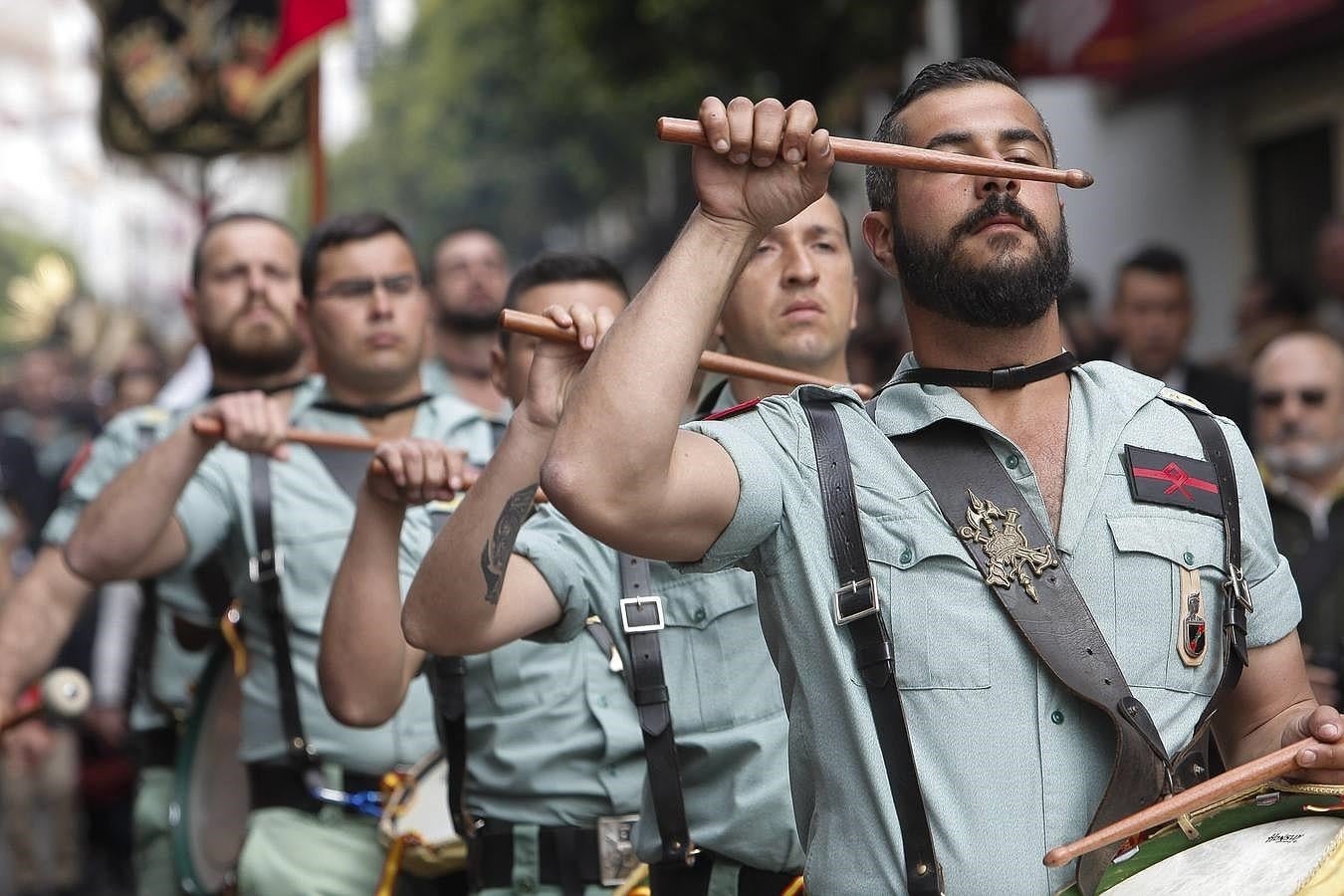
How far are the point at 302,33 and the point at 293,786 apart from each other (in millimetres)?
7105

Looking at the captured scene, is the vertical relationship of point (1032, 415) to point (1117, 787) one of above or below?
above

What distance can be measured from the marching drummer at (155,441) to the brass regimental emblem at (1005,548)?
349 centimetres

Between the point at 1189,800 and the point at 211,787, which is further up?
the point at 1189,800

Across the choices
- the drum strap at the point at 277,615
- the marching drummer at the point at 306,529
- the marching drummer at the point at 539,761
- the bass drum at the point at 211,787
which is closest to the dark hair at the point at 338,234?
the marching drummer at the point at 306,529

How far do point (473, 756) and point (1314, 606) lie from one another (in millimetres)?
2760

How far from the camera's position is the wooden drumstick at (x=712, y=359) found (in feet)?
11.4

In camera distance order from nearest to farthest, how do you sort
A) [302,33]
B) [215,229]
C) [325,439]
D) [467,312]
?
[325,439]
[215,229]
[467,312]
[302,33]

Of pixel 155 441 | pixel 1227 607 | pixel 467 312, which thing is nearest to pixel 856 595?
pixel 1227 607

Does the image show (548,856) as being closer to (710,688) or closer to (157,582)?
(710,688)

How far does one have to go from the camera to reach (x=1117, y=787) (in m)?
3.01

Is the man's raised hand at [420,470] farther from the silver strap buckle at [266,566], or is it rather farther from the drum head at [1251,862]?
the drum head at [1251,862]

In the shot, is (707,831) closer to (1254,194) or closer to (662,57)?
(1254,194)

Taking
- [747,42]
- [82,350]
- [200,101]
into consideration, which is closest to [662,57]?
[747,42]

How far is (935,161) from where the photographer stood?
118 inches
